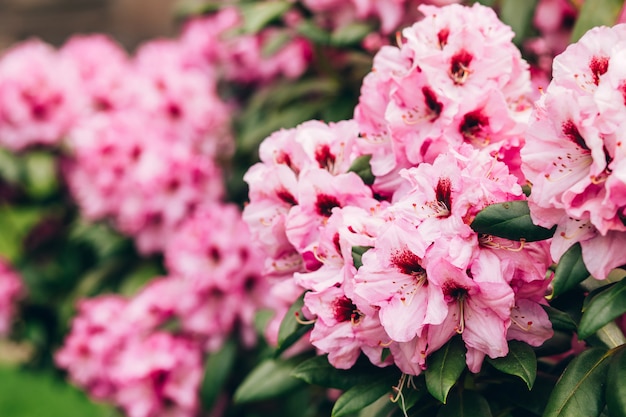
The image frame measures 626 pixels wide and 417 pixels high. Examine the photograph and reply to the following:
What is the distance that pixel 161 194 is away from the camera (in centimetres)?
232

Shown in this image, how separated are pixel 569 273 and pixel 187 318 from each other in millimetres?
1236

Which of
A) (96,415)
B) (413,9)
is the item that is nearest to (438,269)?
(413,9)

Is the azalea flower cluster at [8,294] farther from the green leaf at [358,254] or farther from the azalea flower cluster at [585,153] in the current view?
the azalea flower cluster at [585,153]

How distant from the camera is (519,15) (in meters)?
1.60

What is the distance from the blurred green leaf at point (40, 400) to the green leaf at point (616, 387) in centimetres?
266

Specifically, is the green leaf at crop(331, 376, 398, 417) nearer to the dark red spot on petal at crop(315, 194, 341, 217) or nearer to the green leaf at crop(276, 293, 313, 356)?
the green leaf at crop(276, 293, 313, 356)

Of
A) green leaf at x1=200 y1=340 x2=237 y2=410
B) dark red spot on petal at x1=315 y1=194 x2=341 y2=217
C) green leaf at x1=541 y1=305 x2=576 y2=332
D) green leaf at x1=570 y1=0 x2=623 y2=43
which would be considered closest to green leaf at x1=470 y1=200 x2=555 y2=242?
green leaf at x1=541 y1=305 x2=576 y2=332

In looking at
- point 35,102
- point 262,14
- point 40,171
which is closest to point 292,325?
point 262,14

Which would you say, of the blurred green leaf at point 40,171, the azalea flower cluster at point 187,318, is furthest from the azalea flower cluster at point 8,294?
the azalea flower cluster at point 187,318

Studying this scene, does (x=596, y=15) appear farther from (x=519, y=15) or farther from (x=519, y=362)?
(x=519, y=362)

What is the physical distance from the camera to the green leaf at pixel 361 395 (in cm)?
111

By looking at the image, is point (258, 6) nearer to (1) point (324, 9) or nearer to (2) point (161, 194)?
(1) point (324, 9)

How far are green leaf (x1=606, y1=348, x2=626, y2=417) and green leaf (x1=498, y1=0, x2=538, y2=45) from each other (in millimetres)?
788

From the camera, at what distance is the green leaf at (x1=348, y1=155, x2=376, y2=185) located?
123cm
